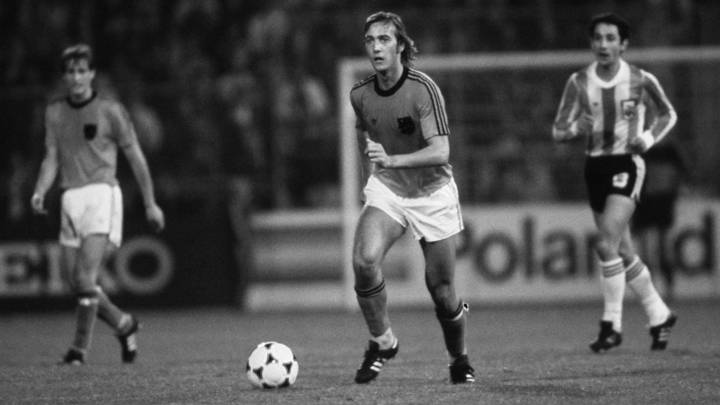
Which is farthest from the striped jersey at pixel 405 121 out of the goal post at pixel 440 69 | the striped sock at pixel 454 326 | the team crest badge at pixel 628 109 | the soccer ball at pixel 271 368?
the goal post at pixel 440 69

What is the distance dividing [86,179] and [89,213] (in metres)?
0.27

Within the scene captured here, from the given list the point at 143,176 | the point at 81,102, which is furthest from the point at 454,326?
the point at 81,102

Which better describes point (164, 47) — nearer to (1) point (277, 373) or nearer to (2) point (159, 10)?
(2) point (159, 10)

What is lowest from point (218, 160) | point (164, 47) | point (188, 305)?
point (188, 305)

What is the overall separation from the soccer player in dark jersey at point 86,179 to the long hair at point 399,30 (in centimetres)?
284

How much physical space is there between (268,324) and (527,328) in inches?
116

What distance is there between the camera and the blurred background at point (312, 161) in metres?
15.7

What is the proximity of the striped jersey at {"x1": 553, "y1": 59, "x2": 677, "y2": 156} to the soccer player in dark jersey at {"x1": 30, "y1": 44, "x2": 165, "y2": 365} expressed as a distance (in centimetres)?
326

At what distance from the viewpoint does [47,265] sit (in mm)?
15984

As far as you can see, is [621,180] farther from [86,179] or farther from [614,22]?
[86,179]

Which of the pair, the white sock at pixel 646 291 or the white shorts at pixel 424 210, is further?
the white sock at pixel 646 291

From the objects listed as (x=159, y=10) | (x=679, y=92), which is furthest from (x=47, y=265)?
(x=679, y=92)

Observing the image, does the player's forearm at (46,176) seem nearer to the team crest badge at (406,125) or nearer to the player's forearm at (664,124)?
the team crest badge at (406,125)

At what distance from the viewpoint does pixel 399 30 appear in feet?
24.9
